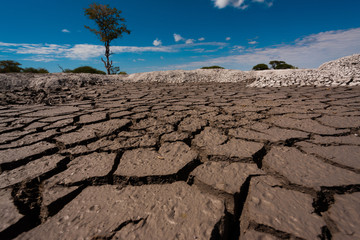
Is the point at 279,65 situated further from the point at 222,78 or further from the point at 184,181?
the point at 184,181

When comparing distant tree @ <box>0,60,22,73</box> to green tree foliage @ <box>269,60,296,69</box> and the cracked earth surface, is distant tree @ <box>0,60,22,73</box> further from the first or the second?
green tree foliage @ <box>269,60,296,69</box>

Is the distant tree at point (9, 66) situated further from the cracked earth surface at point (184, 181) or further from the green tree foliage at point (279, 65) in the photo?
the green tree foliage at point (279, 65)

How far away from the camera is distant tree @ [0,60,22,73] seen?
24.3 ft

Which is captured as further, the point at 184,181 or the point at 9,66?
the point at 9,66

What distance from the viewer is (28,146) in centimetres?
130

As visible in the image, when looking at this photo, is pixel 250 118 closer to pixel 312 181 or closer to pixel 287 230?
pixel 312 181

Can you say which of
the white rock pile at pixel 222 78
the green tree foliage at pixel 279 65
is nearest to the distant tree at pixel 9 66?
the white rock pile at pixel 222 78

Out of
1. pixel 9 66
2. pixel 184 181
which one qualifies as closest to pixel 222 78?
pixel 184 181

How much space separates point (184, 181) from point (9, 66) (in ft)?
A: 33.9

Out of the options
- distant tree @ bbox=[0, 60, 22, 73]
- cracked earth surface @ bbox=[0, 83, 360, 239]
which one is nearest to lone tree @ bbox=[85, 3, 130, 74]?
distant tree @ bbox=[0, 60, 22, 73]

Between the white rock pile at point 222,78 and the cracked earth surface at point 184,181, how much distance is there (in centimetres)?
338

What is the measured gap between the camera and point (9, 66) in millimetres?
7633

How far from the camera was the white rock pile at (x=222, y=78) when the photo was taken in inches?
174

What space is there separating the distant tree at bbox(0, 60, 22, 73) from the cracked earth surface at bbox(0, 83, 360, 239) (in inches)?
329
